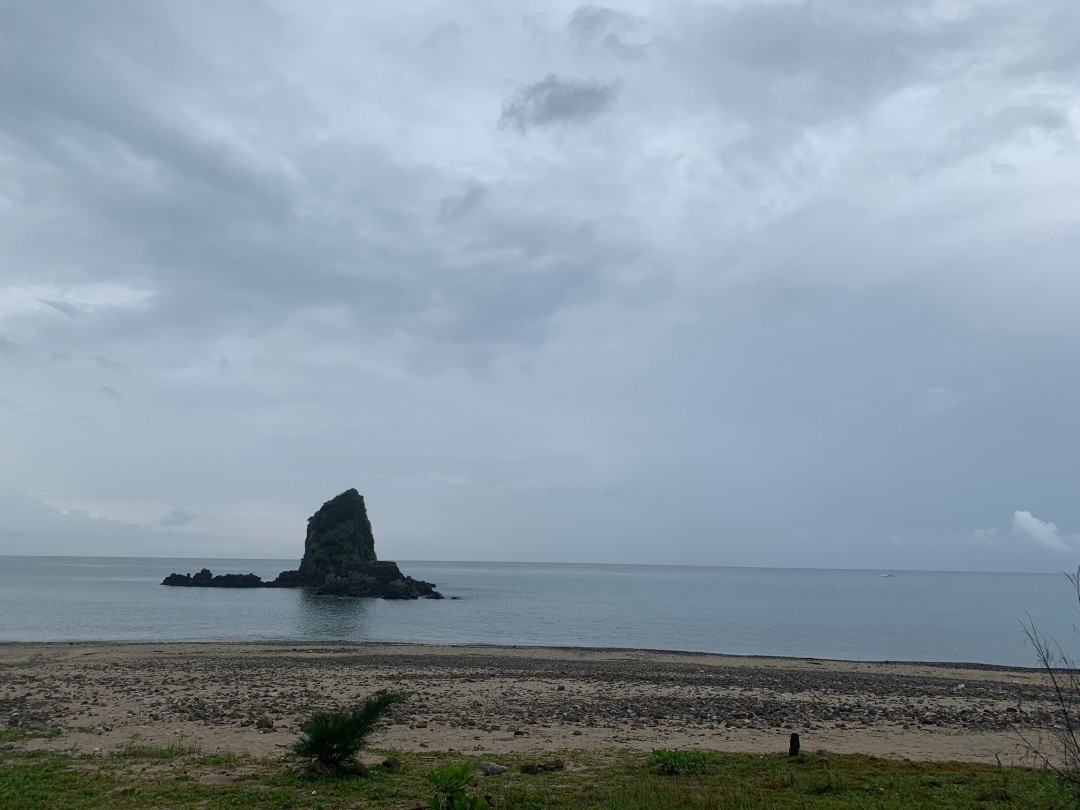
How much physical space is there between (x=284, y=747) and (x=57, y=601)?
294 ft

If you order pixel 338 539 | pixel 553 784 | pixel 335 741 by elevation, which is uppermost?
→ pixel 338 539

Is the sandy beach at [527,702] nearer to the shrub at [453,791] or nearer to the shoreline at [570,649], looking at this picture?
the shoreline at [570,649]

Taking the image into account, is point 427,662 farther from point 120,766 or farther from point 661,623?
point 661,623

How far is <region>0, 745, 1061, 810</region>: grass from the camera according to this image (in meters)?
11.4

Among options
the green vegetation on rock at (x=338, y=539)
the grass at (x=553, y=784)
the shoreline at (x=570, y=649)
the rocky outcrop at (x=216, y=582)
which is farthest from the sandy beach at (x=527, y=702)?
the rocky outcrop at (x=216, y=582)

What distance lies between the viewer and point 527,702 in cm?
2400

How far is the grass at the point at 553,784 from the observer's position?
451 inches

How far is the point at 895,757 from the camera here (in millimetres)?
16547

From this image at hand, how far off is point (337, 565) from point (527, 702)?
391 ft

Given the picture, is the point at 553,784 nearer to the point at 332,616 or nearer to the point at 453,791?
the point at 453,791

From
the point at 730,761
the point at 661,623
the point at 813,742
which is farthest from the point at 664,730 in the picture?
the point at 661,623

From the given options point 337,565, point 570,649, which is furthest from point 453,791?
point 337,565

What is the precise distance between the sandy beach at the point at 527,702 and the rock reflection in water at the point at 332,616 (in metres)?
20.2

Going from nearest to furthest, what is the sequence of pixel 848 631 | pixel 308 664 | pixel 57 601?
pixel 308 664
pixel 848 631
pixel 57 601
